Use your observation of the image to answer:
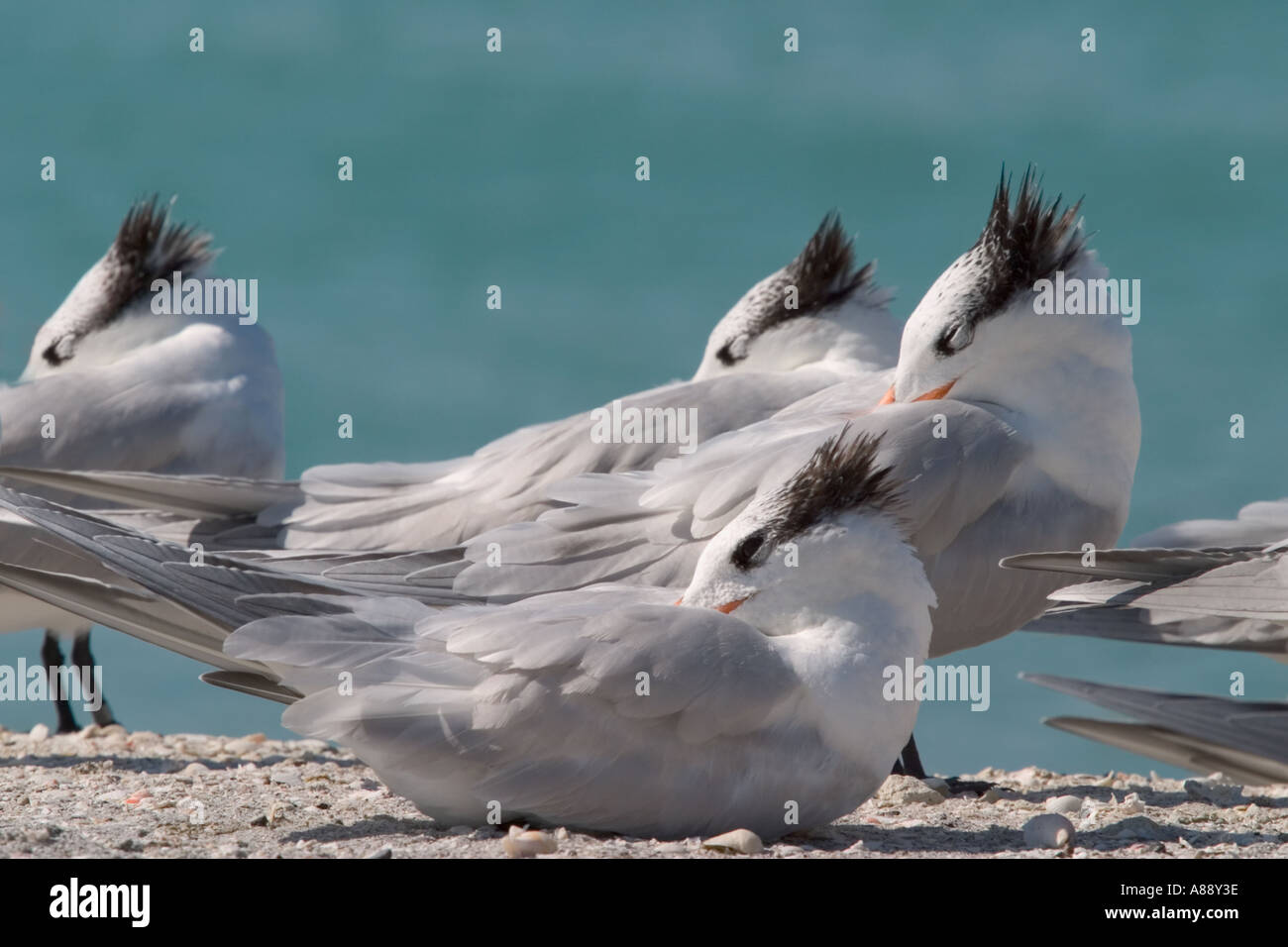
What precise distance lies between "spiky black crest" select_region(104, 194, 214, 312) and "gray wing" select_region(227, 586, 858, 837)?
5.03m

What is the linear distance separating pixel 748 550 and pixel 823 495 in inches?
8.6

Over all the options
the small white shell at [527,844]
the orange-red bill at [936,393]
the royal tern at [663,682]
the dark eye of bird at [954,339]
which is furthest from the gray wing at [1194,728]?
the small white shell at [527,844]

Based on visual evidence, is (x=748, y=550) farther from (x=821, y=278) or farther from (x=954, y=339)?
(x=821, y=278)

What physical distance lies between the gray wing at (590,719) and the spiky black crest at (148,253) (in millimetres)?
5033

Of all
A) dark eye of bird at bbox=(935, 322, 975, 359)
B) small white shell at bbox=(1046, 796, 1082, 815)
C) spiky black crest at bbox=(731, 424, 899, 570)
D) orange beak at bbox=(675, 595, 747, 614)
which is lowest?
small white shell at bbox=(1046, 796, 1082, 815)

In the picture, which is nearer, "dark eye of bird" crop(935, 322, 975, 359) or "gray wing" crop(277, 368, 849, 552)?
"dark eye of bird" crop(935, 322, 975, 359)

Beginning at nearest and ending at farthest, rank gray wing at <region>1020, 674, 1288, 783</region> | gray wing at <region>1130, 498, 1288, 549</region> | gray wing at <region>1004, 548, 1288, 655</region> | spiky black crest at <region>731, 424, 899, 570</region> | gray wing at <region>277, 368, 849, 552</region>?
spiky black crest at <region>731, 424, 899, 570</region> → gray wing at <region>1004, 548, 1288, 655</region> → gray wing at <region>1020, 674, 1288, 783</region> → gray wing at <region>1130, 498, 1288, 549</region> → gray wing at <region>277, 368, 849, 552</region>

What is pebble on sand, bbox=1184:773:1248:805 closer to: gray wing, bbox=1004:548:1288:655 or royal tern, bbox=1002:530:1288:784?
royal tern, bbox=1002:530:1288:784

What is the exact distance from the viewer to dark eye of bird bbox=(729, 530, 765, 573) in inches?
156

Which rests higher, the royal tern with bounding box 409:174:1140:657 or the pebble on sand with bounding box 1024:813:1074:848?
the royal tern with bounding box 409:174:1140:657

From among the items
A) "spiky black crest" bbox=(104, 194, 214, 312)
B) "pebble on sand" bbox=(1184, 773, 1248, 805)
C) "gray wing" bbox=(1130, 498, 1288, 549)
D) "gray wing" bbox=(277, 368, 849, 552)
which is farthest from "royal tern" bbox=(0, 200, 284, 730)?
"pebble on sand" bbox=(1184, 773, 1248, 805)

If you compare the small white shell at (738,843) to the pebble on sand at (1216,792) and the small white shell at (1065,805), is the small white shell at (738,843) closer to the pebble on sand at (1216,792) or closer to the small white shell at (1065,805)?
the small white shell at (1065,805)

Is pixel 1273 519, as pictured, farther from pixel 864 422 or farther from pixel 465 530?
pixel 465 530

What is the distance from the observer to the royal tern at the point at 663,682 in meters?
3.68
